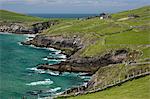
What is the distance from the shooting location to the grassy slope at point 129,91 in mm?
47938

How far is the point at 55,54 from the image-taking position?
479 ft

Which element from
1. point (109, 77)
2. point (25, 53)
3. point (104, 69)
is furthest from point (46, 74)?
point (25, 53)

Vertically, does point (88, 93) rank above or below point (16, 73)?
above

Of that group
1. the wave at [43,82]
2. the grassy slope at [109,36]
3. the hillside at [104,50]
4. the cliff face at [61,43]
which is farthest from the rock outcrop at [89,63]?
the cliff face at [61,43]

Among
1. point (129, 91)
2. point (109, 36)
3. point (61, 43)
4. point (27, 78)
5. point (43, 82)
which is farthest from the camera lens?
point (61, 43)

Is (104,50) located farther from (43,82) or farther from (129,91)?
(129,91)

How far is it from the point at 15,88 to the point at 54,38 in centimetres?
9023

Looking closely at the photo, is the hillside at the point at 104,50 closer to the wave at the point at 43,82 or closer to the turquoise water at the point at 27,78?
the turquoise water at the point at 27,78

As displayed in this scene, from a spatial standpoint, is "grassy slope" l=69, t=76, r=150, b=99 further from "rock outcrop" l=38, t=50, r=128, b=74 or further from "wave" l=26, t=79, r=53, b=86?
"rock outcrop" l=38, t=50, r=128, b=74

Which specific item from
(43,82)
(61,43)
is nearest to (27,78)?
(43,82)

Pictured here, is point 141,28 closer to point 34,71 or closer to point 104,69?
point 34,71

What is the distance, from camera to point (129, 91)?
51.1m

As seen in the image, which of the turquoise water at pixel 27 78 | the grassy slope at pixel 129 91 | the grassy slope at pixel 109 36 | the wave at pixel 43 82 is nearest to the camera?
the grassy slope at pixel 129 91

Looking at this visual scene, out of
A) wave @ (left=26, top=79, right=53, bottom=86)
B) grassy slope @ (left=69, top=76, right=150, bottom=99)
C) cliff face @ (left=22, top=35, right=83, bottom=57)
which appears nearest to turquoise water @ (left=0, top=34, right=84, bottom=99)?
wave @ (left=26, top=79, right=53, bottom=86)
